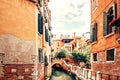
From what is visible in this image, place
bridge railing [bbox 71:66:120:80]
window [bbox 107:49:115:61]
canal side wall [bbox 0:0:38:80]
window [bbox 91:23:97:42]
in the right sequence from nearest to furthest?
canal side wall [bbox 0:0:38:80] → bridge railing [bbox 71:66:120:80] → window [bbox 107:49:115:61] → window [bbox 91:23:97:42]

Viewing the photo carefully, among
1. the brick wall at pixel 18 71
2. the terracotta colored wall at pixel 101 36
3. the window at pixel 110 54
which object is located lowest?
the brick wall at pixel 18 71

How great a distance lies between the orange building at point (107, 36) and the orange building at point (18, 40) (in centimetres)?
420

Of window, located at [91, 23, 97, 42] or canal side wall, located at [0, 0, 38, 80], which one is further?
window, located at [91, 23, 97, 42]

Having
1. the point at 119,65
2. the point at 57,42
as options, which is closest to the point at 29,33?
the point at 119,65

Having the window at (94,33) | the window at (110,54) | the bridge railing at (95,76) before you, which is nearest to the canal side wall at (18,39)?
the bridge railing at (95,76)

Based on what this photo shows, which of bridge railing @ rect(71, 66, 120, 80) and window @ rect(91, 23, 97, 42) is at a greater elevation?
window @ rect(91, 23, 97, 42)

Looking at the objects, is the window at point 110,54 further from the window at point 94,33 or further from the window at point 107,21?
the window at point 94,33

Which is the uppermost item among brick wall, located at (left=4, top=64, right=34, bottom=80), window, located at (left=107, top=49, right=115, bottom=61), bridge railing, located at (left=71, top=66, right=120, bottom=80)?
window, located at (left=107, top=49, right=115, bottom=61)

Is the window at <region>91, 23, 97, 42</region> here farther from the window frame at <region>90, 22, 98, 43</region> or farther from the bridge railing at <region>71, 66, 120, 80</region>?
the bridge railing at <region>71, 66, 120, 80</region>

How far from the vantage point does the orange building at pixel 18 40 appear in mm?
10195

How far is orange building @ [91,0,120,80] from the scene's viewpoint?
12227mm

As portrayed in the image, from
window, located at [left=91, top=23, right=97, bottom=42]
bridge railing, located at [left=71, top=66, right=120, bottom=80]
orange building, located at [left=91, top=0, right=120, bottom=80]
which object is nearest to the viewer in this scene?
orange building, located at [left=91, top=0, right=120, bottom=80]

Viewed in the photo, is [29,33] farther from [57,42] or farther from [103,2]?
[57,42]

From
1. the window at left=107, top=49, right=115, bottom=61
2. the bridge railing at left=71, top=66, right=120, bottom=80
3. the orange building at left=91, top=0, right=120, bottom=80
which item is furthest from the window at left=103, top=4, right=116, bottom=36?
the bridge railing at left=71, top=66, right=120, bottom=80
